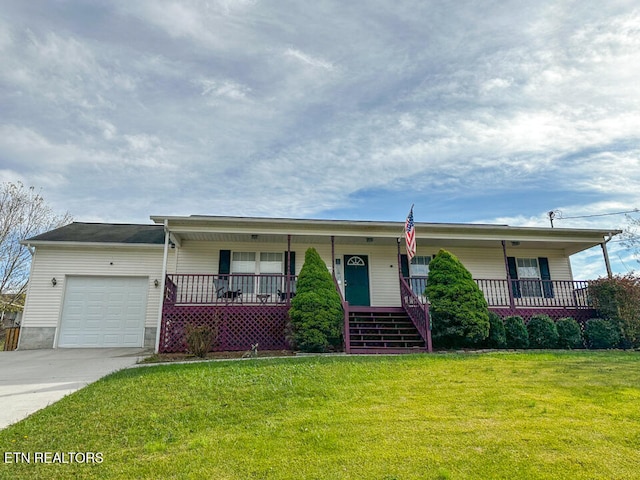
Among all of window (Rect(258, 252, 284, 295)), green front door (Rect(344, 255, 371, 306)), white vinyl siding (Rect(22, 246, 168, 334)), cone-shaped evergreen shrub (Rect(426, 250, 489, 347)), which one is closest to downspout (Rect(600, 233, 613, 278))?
cone-shaped evergreen shrub (Rect(426, 250, 489, 347))

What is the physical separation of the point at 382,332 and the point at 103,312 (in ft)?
28.2

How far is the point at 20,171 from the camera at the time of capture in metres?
16.2

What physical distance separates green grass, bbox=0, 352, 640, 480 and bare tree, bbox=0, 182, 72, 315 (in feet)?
52.9

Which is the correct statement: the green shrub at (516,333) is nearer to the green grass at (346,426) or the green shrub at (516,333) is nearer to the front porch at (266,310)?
the front porch at (266,310)

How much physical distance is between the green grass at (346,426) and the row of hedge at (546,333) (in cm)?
395

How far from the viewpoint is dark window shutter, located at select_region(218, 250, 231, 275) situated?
39.4ft

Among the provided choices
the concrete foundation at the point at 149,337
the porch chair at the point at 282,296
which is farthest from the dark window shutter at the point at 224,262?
the concrete foundation at the point at 149,337

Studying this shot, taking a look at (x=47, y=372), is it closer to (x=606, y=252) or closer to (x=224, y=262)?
(x=224, y=262)

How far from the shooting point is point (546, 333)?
9930 millimetres

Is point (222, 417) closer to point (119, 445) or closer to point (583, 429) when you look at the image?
point (119, 445)

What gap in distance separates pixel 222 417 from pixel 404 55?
945 cm

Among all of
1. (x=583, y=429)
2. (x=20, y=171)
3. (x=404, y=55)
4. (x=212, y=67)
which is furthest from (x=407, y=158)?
(x=20, y=171)

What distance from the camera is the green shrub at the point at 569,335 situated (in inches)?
396

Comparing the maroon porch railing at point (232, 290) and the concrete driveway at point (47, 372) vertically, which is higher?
the maroon porch railing at point (232, 290)
